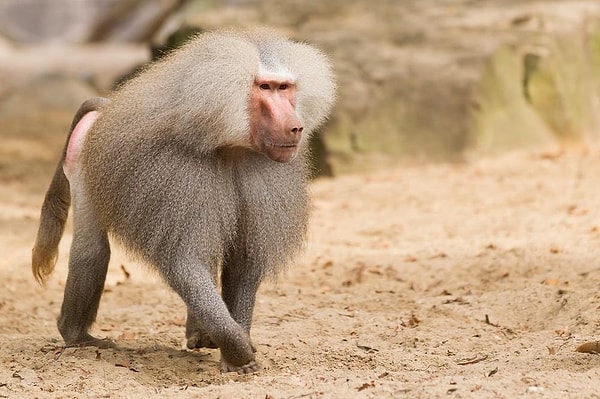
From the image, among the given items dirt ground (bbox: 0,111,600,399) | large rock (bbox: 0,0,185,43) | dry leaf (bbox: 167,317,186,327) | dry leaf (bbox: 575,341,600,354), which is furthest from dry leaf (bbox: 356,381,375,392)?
large rock (bbox: 0,0,185,43)

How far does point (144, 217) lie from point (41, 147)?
21.6 feet

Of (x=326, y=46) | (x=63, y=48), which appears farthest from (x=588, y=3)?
(x=63, y=48)

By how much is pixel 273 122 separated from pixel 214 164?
271mm

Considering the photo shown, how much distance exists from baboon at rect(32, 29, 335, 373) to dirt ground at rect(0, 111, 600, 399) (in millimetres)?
382

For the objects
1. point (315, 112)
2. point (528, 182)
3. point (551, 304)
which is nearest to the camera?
point (315, 112)

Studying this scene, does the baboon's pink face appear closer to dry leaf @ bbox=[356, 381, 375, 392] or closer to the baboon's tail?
dry leaf @ bbox=[356, 381, 375, 392]

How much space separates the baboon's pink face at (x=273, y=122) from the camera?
3.40m

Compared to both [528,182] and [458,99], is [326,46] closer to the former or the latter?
[458,99]

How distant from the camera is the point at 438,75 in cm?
809

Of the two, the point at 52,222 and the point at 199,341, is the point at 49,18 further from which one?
the point at 199,341

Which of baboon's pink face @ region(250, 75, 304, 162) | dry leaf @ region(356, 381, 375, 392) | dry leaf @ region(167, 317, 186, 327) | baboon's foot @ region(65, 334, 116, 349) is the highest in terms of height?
baboon's pink face @ region(250, 75, 304, 162)

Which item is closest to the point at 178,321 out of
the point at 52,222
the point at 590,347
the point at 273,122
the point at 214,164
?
the point at 52,222

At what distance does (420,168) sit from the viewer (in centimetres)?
793

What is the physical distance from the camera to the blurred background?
8008 mm
